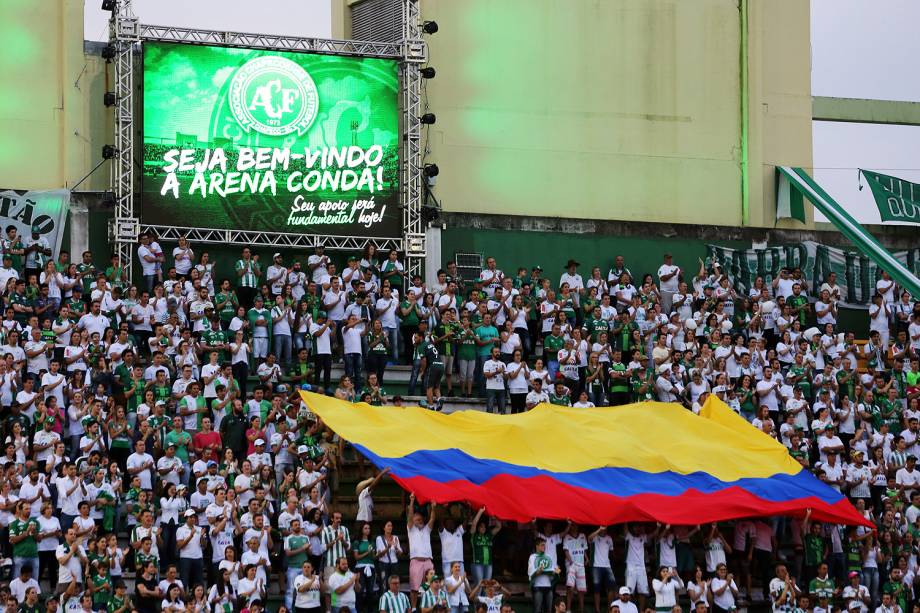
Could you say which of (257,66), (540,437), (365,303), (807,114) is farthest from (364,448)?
(807,114)

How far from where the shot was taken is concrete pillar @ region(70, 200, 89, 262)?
1347 inches

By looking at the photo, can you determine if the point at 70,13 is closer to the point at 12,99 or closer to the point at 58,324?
the point at 12,99

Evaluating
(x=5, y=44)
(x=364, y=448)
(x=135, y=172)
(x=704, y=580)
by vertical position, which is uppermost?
(x=5, y=44)

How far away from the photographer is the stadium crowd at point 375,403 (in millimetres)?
25891

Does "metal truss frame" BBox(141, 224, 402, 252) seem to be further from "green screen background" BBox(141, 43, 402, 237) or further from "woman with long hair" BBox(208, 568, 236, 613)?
"woman with long hair" BBox(208, 568, 236, 613)

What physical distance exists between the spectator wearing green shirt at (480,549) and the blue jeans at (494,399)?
422 cm

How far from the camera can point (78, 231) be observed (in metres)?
34.3

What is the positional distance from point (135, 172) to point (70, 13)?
3.34 metres

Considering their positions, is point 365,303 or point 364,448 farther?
point 365,303

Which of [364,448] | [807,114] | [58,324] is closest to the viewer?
[364,448]

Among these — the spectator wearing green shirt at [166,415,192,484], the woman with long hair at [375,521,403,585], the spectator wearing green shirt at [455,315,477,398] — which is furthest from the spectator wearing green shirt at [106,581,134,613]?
the spectator wearing green shirt at [455,315,477,398]

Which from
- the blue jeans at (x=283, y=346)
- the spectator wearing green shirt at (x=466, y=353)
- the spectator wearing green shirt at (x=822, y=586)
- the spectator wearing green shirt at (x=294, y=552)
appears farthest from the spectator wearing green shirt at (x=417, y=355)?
the spectator wearing green shirt at (x=822, y=586)

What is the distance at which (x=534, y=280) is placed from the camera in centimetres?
3469

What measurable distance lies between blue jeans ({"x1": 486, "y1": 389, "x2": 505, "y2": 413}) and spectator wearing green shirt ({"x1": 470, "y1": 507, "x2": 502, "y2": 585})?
13.8 feet
